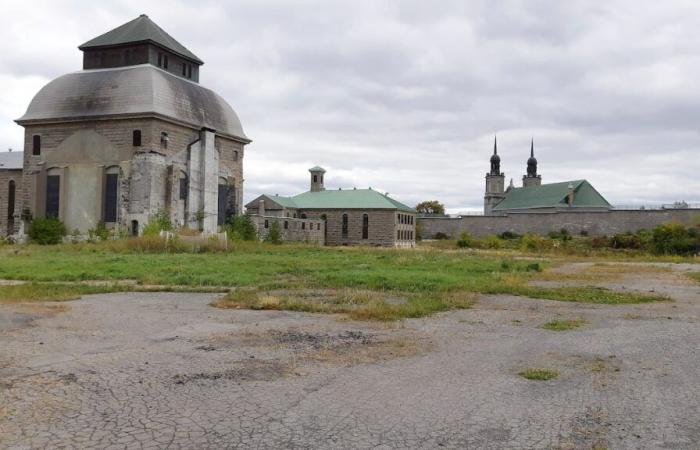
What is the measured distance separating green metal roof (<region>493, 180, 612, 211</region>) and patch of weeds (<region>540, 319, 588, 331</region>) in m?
71.9

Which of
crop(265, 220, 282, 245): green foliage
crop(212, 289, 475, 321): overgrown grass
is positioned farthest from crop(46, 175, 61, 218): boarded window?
crop(212, 289, 475, 321): overgrown grass

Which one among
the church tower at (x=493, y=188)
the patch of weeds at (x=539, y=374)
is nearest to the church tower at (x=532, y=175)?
the church tower at (x=493, y=188)

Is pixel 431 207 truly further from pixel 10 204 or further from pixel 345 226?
pixel 10 204

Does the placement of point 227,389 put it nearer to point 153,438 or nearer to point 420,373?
point 153,438

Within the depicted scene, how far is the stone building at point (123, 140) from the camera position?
3984 cm

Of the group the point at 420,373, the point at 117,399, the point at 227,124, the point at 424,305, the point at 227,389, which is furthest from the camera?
the point at 227,124

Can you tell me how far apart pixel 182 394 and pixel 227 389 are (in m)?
0.40

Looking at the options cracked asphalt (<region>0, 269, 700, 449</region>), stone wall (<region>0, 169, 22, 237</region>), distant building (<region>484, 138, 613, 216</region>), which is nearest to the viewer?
cracked asphalt (<region>0, 269, 700, 449</region>)

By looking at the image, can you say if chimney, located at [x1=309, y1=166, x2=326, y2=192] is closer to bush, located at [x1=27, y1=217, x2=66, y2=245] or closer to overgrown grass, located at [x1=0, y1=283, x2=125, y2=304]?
bush, located at [x1=27, y1=217, x2=66, y2=245]

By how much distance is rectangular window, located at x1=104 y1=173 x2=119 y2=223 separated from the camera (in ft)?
133

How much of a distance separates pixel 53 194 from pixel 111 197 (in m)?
4.54

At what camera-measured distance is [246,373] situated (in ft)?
20.0

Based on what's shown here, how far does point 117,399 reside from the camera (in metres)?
5.13

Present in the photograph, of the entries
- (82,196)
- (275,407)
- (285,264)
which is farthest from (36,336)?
(82,196)
